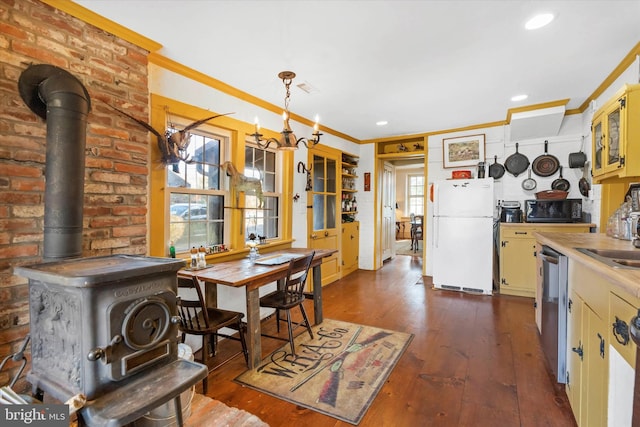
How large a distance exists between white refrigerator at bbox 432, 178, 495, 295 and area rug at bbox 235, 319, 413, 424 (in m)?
1.81

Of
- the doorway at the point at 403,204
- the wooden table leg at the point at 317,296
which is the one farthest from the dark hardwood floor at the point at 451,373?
the doorway at the point at 403,204

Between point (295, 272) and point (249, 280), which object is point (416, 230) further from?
point (249, 280)

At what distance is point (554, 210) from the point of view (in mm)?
3900

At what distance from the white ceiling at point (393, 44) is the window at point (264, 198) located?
655 mm

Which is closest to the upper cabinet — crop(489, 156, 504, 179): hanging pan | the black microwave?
the black microwave

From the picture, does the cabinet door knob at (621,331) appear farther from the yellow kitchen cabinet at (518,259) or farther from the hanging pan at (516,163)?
the hanging pan at (516,163)

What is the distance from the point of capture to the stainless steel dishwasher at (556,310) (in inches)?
77.6

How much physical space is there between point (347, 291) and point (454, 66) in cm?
308

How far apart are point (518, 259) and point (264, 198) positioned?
342 centimetres

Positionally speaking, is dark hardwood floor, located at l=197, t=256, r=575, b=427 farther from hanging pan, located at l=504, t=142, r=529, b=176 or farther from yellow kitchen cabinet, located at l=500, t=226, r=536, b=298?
hanging pan, located at l=504, t=142, r=529, b=176

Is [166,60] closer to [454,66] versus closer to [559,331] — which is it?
[454,66]

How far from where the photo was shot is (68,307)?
120 cm

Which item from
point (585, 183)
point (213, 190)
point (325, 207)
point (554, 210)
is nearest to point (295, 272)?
point (213, 190)

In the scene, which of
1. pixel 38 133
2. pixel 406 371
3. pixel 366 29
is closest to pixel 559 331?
pixel 406 371
